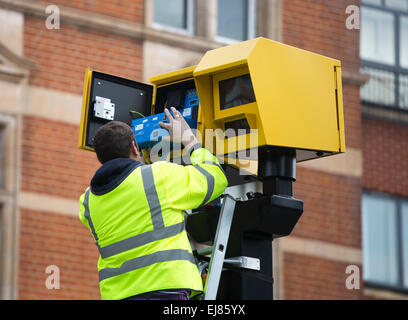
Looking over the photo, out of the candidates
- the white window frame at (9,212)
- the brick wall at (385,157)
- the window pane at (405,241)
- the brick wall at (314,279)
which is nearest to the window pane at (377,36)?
the brick wall at (385,157)

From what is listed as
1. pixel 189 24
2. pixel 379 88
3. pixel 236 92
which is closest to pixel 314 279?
pixel 379 88

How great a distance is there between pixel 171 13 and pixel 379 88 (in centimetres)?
351

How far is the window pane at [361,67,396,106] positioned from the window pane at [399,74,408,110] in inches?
5.2

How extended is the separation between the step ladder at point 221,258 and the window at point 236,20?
7910 mm

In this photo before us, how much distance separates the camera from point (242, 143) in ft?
16.8

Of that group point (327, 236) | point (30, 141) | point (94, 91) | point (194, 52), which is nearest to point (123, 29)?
point (194, 52)

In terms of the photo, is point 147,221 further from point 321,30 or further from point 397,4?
Answer: point 397,4

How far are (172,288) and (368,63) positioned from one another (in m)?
10.3

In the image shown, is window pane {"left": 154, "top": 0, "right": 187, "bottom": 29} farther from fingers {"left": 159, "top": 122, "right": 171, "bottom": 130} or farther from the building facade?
fingers {"left": 159, "top": 122, "right": 171, "bottom": 130}

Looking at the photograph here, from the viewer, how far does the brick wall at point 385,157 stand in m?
13.8

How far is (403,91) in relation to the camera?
1445 cm

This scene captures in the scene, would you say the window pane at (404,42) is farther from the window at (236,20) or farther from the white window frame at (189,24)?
the white window frame at (189,24)

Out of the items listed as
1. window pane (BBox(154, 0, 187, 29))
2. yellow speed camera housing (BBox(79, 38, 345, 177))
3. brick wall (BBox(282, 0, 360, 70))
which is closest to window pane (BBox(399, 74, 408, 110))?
brick wall (BBox(282, 0, 360, 70))

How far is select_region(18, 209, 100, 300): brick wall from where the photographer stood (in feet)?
35.8
